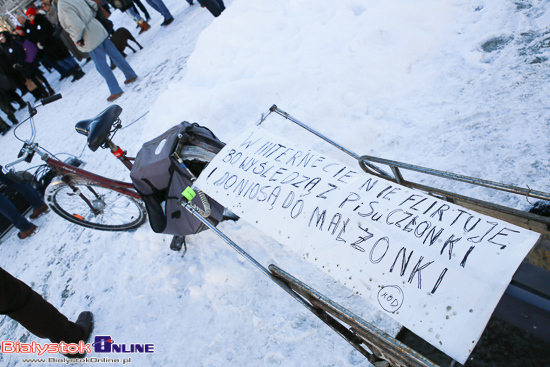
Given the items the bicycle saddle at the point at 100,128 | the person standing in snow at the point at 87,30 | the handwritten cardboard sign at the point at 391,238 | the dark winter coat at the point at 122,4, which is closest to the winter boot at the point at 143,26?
the dark winter coat at the point at 122,4

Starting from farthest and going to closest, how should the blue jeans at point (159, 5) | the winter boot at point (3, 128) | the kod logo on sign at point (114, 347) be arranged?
the winter boot at point (3, 128) < the blue jeans at point (159, 5) < the kod logo on sign at point (114, 347)

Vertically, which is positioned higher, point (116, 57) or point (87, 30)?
point (87, 30)

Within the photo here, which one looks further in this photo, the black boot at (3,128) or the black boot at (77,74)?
the black boot at (77,74)

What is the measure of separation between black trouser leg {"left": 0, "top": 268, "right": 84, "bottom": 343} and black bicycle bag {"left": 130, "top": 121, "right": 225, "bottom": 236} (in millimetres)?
1087

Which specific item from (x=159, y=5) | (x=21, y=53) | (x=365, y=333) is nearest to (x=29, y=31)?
(x=21, y=53)

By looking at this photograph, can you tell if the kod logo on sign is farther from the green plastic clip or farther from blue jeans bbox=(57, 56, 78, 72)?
blue jeans bbox=(57, 56, 78, 72)

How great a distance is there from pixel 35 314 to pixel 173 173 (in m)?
1.62

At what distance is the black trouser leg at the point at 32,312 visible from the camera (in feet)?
7.45

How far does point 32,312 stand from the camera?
8.05 feet

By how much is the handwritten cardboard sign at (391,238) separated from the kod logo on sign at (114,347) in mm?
1711

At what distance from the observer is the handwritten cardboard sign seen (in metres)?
1.19

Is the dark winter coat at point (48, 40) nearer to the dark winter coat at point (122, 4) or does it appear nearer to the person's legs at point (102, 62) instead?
the dark winter coat at point (122, 4)

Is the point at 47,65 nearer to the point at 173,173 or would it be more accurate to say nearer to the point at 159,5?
the point at 159,5

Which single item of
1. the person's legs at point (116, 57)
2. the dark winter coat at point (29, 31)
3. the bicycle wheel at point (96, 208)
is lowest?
the bicycle wheel at point (96, 208)
